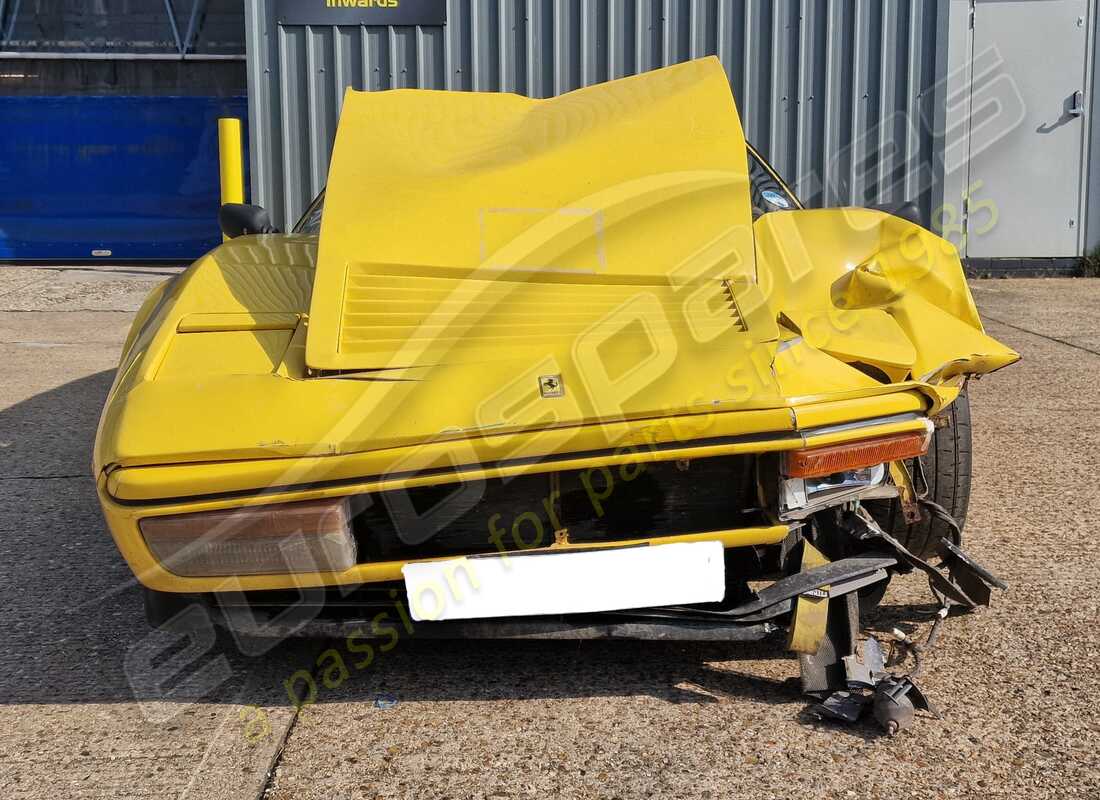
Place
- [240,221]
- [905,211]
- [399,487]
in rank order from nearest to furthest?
[399,487] < [905,211] < [240,221]

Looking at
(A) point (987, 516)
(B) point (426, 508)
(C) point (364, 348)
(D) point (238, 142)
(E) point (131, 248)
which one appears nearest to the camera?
(B) point (426, 508)

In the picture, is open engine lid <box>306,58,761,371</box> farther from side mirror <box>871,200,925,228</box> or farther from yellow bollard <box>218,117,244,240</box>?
yellow bollard <box>218,117,244,240</box>

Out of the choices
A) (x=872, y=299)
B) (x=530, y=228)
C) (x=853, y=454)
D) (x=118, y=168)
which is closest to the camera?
(x=853, y=454)

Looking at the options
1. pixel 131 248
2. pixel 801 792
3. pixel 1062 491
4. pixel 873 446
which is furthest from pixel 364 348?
pixel 131 248

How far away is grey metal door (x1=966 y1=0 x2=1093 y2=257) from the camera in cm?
877

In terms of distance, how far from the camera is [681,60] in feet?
28.8

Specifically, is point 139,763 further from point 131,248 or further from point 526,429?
point 131,248

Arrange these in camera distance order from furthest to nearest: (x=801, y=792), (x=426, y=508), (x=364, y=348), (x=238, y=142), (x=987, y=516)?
(x=238, y=142), (x=987, y=516), (x=364, y=348), (x=426, y=508), (x=801, y=792)

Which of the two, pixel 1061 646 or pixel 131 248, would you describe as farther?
pixel 131 248

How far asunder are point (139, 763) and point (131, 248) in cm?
892

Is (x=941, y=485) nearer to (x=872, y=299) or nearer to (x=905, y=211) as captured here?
(x=872, y=299)

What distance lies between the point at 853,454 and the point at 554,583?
0.65 metres

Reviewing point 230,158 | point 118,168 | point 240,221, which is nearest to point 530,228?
point 240,221

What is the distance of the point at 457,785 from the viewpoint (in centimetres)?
208
